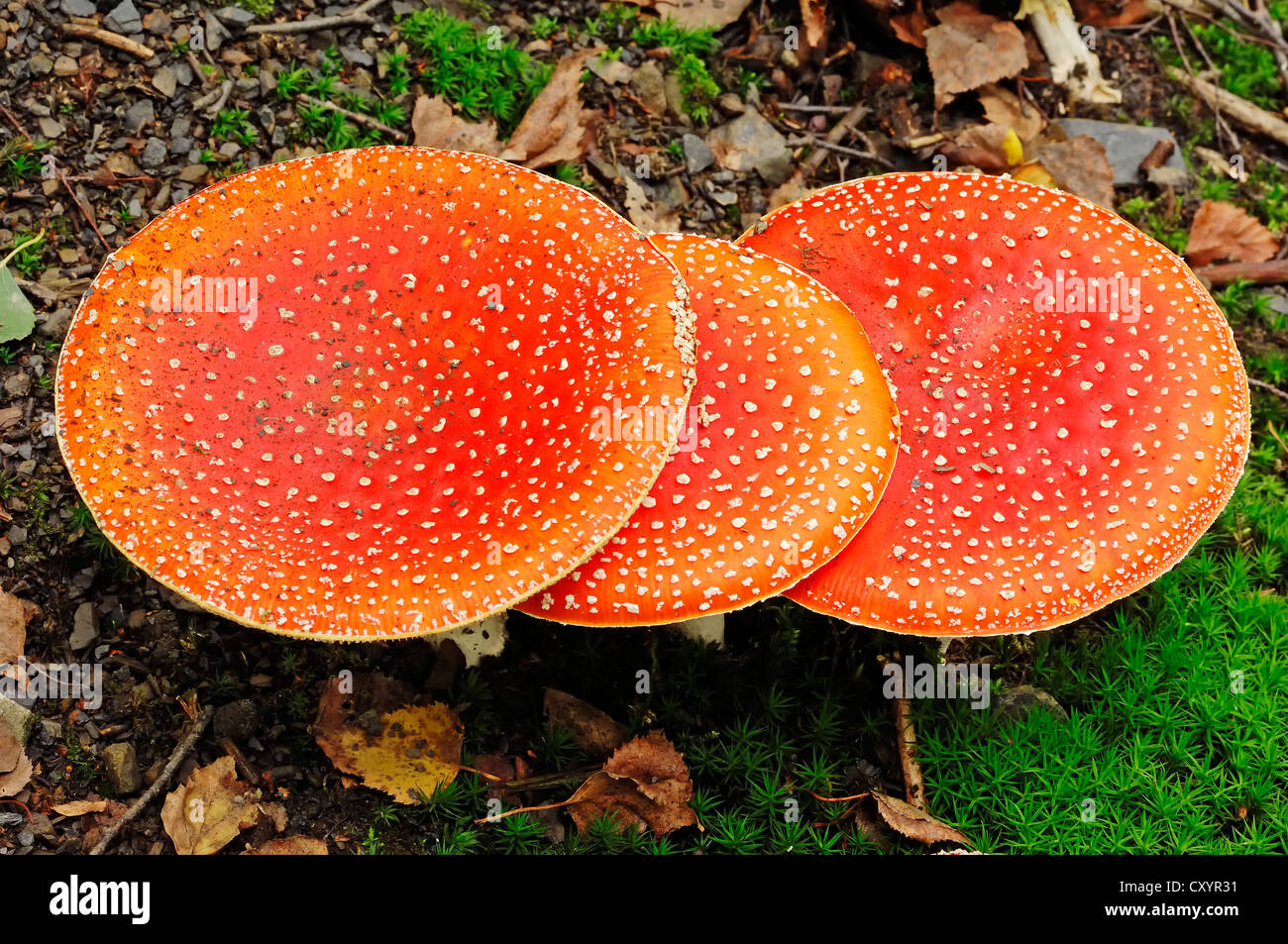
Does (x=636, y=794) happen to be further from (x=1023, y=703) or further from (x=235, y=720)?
(x=1023, y=703)

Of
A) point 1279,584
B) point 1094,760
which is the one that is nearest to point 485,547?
point 1094,760

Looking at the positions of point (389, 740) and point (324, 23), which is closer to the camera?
point (389, 740)

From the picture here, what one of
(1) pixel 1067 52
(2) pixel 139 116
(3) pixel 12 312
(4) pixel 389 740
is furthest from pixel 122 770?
(1) pixel 1067 52

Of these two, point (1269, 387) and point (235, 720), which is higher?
point (1269, 387)

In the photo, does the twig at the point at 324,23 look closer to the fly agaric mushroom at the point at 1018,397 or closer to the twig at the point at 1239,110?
the fly agaric mushroom at the point at 1018,397

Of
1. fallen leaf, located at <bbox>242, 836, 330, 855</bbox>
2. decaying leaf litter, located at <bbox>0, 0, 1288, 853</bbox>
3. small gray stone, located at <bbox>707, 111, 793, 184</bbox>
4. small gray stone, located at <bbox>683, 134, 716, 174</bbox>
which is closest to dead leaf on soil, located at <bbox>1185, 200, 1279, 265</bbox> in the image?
decaying leaf litter, located at <bbox>0, 0, 1288, 853</bbox>
